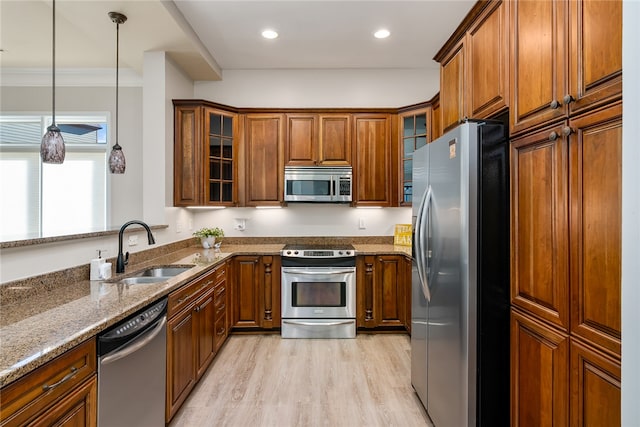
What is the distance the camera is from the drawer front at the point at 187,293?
197 cm

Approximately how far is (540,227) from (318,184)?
259 centimetres

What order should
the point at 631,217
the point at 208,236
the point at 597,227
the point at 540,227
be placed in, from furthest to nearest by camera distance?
the point at 208,236 < the point at 540,227 < the point at 597,227 < the point at 631,217

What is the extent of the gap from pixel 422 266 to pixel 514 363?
0.72 m

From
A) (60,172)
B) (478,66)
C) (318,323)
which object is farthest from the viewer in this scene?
(60,172)

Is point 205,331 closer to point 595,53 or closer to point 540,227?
point 540,227

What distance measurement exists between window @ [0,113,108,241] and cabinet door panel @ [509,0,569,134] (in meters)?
4.42

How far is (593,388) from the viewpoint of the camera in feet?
3.47

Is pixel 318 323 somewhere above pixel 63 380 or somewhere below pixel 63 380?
below

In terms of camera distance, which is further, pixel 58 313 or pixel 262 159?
pixel 262 159

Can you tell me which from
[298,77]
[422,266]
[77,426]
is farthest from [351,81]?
[77,426]

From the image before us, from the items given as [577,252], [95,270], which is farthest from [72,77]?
[577,252]

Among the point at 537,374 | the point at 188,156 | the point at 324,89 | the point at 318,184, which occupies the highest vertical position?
the point at 324,89

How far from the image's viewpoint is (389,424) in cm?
209

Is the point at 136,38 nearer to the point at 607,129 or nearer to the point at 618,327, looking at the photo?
the point at 607,129
